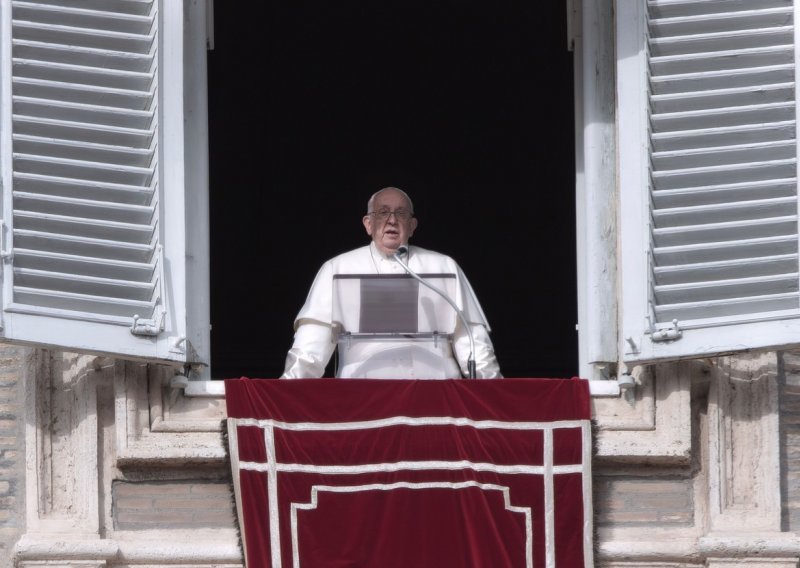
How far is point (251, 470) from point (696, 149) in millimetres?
2014

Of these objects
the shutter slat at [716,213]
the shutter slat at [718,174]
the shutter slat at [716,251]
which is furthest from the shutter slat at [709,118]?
the shutter slat at [716,251]

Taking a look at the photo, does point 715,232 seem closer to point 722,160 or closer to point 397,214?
point 722,160

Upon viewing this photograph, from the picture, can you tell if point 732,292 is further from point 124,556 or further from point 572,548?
point 124,556

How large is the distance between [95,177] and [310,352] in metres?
1.18

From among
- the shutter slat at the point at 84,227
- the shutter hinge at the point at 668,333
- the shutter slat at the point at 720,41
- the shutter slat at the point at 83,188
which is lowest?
the shutter hinge at the point at 668,333

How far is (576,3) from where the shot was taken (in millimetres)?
10680

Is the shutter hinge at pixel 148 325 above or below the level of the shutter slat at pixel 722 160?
below

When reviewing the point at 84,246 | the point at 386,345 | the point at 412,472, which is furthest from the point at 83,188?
the point at 412,472

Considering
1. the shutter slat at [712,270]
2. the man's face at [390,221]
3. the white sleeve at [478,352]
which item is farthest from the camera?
the man's face at [390,221]

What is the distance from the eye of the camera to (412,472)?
9602 mm

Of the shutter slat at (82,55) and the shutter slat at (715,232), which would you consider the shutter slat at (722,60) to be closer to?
the shutter slat at (715,232)

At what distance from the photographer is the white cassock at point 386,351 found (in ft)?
33.3

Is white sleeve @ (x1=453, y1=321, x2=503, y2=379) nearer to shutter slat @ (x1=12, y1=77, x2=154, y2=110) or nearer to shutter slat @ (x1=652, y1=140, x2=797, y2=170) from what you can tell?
shutter slat @ (x1=652, y1=140, x2=797, y2=170)

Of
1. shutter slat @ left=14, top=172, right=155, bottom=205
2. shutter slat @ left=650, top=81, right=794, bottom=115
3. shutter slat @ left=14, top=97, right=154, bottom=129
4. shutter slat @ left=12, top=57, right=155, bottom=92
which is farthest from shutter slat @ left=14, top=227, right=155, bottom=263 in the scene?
shutter slat @ left=650, top=81, right=794, bottom=115
